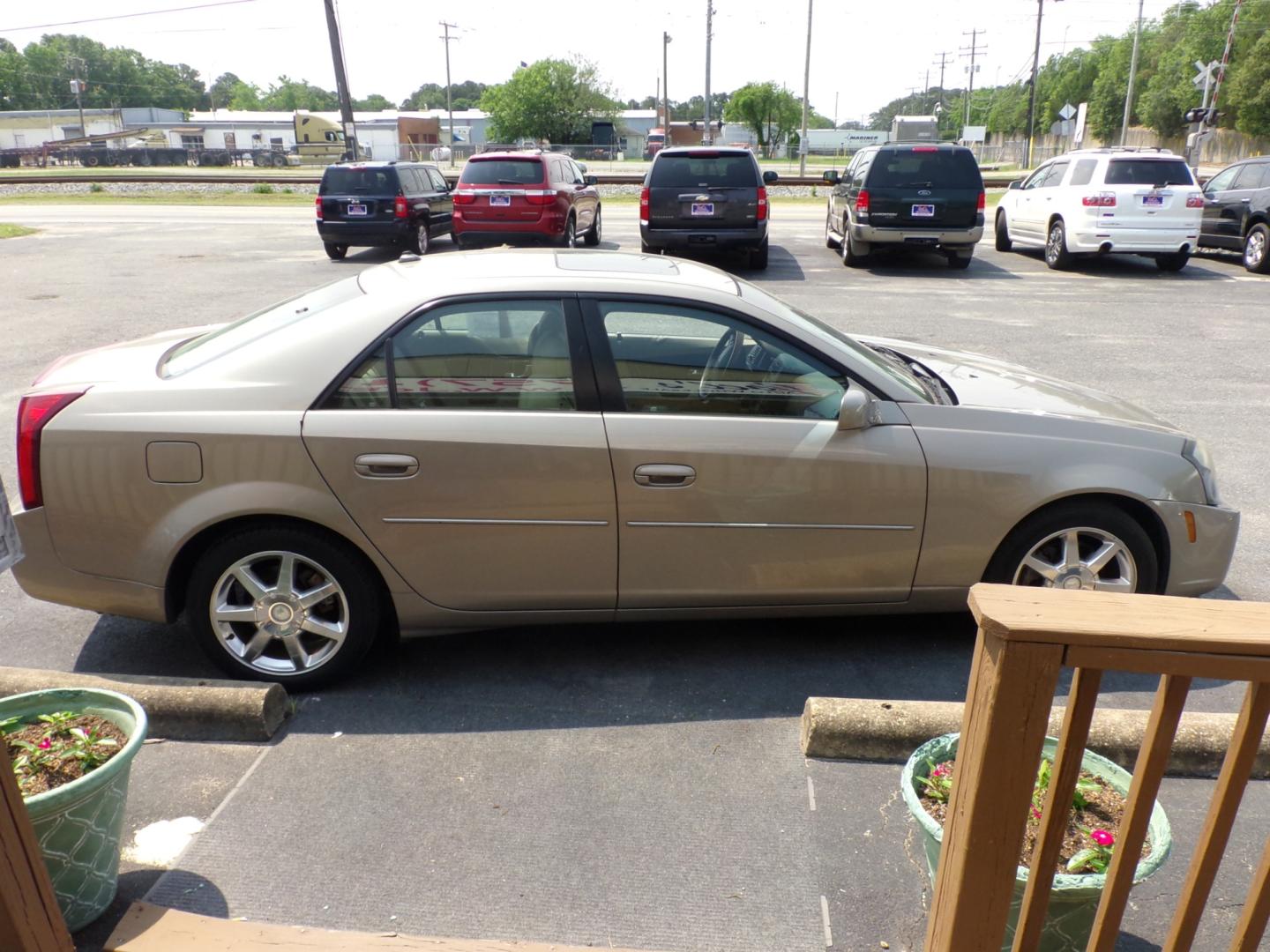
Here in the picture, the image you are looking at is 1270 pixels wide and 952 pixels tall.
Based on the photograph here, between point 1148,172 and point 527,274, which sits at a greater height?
point 527,274

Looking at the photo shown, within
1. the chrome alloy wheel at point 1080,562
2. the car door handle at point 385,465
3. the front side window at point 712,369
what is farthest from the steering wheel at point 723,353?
the chrome alloy wheel at point 1080,562

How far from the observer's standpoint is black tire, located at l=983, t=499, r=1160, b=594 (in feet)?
13.1

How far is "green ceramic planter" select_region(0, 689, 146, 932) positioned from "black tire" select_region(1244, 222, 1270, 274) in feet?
57.3

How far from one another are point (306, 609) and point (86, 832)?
4.44ft

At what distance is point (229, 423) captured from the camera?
3.71 m

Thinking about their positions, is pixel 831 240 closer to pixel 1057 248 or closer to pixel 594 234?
pixel 1057 248

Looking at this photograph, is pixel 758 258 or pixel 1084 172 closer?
pixel 1084 172

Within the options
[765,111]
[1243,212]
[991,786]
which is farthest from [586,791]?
[765,111]

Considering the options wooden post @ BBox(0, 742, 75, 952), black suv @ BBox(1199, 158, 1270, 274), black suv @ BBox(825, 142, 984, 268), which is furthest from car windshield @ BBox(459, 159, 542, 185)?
wooden post @ BBox(0, 742, 75, 952)

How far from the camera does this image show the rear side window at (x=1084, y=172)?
51.0 feet

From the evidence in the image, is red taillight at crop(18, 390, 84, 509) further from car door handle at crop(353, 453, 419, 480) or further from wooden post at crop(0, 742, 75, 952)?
wooden post at crop(0, 742, 75, 952)

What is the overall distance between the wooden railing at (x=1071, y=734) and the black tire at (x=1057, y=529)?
2302 millimetres

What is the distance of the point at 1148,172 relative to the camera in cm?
1523

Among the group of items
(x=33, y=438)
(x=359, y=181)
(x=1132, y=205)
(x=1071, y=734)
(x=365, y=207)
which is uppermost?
(x=1071, y=734)
